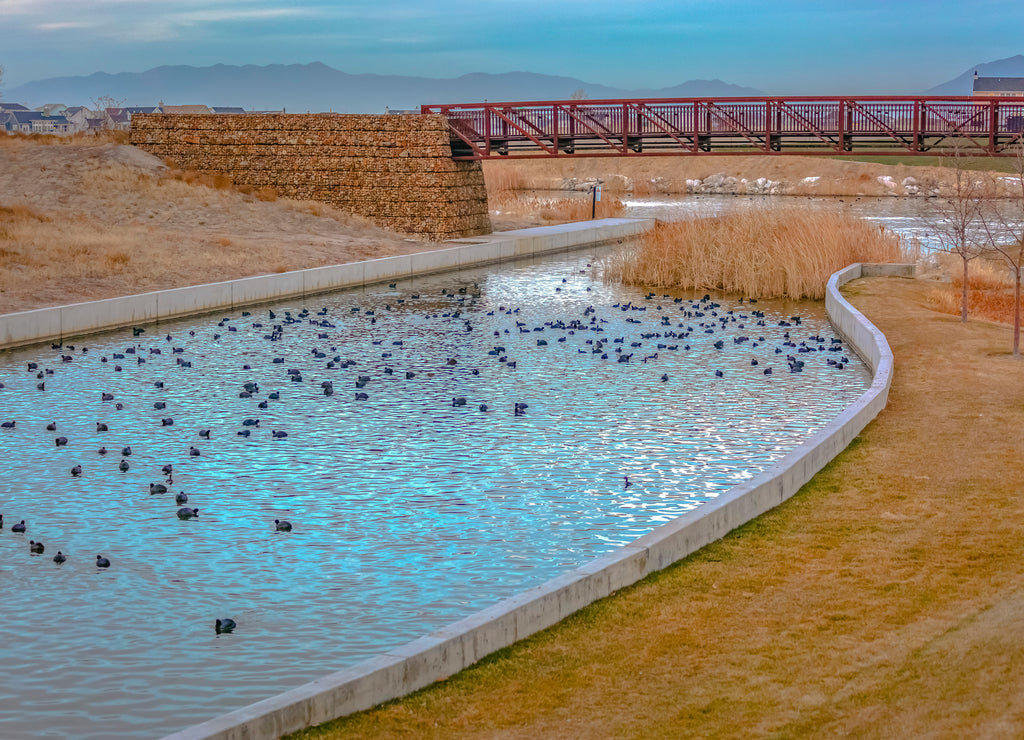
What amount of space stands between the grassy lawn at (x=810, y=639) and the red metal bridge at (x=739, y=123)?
28686mm

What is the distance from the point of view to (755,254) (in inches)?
1014

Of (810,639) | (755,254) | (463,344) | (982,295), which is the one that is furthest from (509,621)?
(755,254)

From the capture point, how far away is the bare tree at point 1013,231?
54.7ft

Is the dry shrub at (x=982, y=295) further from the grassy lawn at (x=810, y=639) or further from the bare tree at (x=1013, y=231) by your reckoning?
the grassy lawn at (x=810, y=639)

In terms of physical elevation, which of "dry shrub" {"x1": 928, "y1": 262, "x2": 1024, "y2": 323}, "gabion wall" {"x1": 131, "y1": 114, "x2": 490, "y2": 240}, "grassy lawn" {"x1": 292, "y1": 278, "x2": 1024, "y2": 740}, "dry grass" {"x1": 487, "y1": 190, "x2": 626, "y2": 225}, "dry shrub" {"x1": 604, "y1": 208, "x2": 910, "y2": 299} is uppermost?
"gabion wall" {"x1": 131, "y1": 114, "x2": 490, "y2": 240}

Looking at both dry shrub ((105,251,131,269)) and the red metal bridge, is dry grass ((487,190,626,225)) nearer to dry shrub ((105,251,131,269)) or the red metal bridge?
the red metal bridge

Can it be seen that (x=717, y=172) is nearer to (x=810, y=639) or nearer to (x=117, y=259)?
(x=117, y=259)

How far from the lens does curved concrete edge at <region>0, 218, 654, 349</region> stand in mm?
19344

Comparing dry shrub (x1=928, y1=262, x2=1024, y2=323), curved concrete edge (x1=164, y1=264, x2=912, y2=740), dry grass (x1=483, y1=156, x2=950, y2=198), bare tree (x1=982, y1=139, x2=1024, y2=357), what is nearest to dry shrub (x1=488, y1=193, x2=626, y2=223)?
dry grass (x1=483, y1=156, x2=950, y2=198)

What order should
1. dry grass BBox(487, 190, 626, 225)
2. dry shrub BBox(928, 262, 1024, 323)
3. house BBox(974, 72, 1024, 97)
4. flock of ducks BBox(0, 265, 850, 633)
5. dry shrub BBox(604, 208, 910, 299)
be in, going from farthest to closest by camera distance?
house BBox(974, 72, 1024, 97)
dry grass BBox(487, 190, 626, 225)
dry shrub BBox(604, 208, 910, 299)
dry shrub BBox(928, 262, 1024, 323)
flock of ducks BBox(0, 265, 850, 633)

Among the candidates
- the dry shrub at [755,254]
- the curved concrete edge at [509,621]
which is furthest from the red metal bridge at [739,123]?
the curved concrete edge at [509,621]

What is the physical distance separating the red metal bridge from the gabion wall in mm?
1249

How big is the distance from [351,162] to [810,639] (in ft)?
106

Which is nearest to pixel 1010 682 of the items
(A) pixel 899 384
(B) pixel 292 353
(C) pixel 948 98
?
(A) pixel 899 384
